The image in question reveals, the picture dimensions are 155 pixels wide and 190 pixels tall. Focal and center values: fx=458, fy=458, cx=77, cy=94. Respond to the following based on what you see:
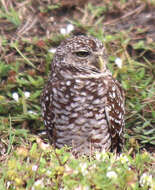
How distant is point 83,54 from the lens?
4.16m

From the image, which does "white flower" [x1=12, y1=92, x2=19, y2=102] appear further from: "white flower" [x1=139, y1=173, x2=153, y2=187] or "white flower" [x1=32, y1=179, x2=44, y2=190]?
"white flower" [x1=139, y1=173, x2=153, y2=187]

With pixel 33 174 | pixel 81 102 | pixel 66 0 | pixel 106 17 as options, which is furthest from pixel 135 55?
pixel 33 174

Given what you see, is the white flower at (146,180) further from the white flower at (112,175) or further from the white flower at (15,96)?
the white flower at (15,96)

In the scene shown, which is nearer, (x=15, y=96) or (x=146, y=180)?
(x=146, y=180)

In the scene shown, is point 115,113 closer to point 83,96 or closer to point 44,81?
point 83,96

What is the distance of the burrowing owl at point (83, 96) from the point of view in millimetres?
4152

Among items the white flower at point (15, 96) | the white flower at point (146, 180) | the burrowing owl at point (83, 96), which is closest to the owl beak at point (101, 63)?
the burrowing owl at point (83, 96)

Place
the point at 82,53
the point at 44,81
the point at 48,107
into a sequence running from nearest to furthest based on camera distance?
the point at 82,53 < the point at 48,107 < the point at 44,81

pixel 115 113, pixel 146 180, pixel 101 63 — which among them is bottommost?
pixel 146 180

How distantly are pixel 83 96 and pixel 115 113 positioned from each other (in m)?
0.35

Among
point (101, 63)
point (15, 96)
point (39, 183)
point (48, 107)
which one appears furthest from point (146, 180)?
point (15, 96)

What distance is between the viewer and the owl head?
4.14m

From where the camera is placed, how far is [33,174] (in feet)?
9.51

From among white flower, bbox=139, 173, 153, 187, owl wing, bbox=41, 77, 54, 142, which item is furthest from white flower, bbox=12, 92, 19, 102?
white flower, bbox=139, 173, 153, 187
